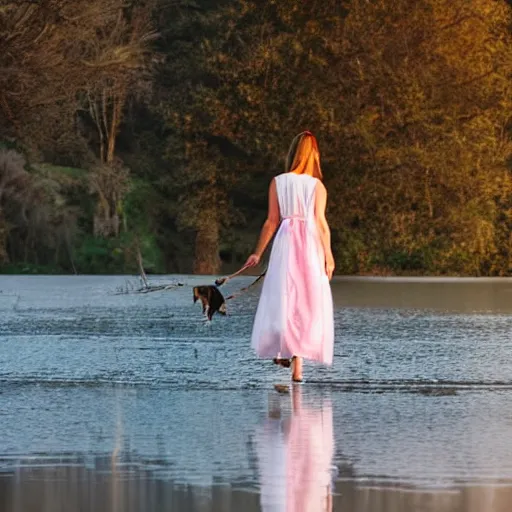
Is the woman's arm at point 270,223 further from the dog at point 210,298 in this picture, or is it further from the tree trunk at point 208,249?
the tree trunk at point 208,249

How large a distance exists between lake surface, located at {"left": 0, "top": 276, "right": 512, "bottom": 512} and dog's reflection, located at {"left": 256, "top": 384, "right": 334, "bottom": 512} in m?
0.01

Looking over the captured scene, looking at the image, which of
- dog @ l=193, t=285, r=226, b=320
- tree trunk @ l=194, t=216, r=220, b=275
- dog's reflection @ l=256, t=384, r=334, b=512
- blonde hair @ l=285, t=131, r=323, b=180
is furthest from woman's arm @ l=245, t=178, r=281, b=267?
tree trunk @ l=194, t=216, r=220, b=275

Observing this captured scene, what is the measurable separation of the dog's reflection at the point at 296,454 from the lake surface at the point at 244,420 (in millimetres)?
13

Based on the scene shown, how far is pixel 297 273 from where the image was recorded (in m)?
13.5

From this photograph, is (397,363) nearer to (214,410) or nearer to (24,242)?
(214,410)

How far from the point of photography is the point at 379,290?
34969mm

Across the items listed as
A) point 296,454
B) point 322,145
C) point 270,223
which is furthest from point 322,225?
point 322,145

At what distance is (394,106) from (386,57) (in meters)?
1.81

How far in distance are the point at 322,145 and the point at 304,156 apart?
111 feet

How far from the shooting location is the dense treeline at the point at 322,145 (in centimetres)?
4656

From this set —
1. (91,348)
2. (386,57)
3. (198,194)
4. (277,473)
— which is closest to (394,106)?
(386,57)

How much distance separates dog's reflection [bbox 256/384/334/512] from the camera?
7.55 m

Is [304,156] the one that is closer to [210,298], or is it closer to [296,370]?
[210,298]

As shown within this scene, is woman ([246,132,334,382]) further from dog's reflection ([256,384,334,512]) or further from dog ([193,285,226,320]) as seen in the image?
dog ([193,285,226,320])
